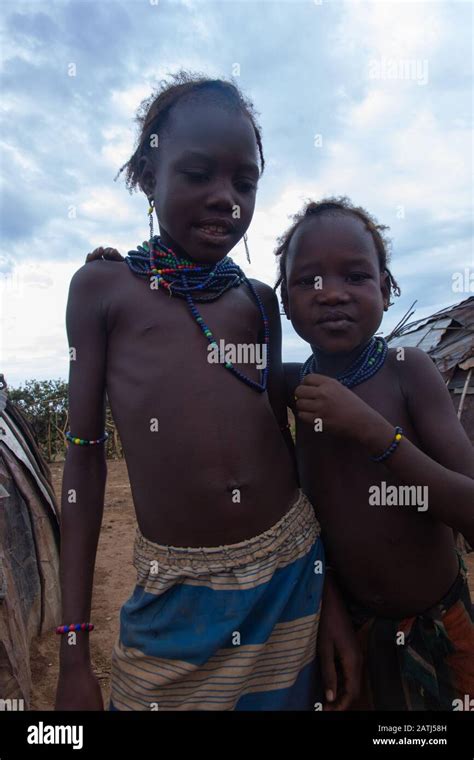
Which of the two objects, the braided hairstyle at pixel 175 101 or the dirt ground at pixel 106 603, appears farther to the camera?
the dirt ground at pixel 106 603

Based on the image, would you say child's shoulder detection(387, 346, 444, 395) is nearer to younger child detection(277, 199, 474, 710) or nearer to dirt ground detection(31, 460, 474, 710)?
younger child detection(277, 199, 474, 710)

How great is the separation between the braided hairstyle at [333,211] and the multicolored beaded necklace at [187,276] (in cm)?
27

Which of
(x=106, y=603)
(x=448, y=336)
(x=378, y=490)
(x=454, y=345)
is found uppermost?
(x=448, y=336)

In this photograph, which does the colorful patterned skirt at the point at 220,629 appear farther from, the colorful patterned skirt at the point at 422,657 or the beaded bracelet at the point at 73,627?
the colorful patterned skirt at the point at 422,657

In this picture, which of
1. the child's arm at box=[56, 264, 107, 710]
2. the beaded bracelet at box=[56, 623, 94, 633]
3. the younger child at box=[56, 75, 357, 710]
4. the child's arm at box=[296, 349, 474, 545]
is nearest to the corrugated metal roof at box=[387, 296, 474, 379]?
the child's arm at box=[296, 349, 474, 545]

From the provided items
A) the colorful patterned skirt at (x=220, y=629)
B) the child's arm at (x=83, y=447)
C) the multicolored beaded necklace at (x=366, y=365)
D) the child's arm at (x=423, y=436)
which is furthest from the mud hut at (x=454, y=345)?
the child's arm at (x=83, y=447)

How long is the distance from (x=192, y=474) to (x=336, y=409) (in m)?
0.44

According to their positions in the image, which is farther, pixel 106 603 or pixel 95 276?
pixel 106 603

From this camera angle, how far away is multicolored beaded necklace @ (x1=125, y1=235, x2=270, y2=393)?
1547 millimetres

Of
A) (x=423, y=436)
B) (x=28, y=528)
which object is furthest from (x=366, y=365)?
(x=28, y=528)

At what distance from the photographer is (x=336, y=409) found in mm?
1444

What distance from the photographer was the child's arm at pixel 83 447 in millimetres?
1434

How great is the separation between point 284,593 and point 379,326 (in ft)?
2.88

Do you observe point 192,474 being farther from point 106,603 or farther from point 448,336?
point 448,336
